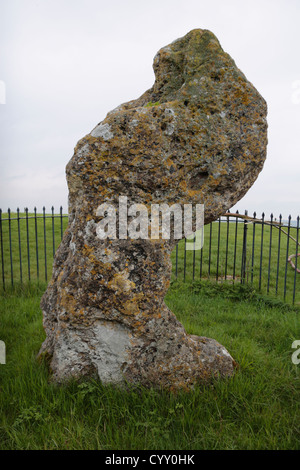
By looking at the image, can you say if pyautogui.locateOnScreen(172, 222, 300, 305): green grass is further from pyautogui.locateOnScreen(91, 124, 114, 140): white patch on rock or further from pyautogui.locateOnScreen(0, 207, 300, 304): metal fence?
pyautogui.locateOnScreen(91, 124, 114, 140): white patch on rock

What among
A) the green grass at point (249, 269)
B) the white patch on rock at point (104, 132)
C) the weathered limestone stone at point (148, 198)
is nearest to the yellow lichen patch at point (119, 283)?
the weathered limestone stone at point (148, 198)

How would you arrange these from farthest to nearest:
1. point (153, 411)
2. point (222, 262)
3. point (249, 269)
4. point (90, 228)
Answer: point (222, 262), point (249, 269), point (90, 228), point (153, 411)

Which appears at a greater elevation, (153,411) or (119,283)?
(119,283)

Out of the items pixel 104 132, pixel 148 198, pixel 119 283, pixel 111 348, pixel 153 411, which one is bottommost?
pixel 153 411

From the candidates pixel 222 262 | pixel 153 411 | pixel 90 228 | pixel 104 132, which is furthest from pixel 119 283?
pixel 222 262

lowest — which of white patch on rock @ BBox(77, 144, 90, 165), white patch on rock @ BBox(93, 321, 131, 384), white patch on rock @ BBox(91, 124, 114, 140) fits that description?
white patch on rock @ BBox(93, 321, 131, 384)

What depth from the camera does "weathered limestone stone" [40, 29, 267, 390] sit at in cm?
296

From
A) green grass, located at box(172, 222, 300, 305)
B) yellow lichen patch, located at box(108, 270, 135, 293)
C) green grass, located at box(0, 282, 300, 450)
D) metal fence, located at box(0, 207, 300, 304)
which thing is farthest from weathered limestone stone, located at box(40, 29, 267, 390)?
green grass, located at box(172, 222, 300, 305)

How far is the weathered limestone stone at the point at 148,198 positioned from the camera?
296 cm

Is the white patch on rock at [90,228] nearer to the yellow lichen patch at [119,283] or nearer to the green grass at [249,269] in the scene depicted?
the yellow lichen patch at [119,283]

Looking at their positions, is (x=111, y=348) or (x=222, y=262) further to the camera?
(x=222, y=262)

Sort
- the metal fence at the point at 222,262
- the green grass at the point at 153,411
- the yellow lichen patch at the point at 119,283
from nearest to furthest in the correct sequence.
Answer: the green grass at the point at 153,411
the yellow lichen patch at the point at 119,283
the metal fence at the point at 222,262

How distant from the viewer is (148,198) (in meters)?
3.05

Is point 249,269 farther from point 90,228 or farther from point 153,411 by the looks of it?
point 90,228
